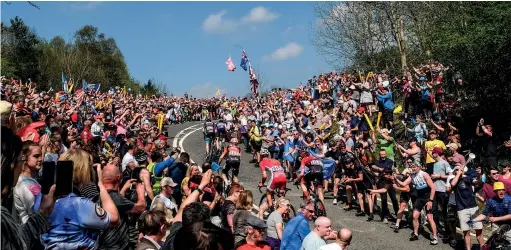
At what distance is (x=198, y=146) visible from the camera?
25672mm

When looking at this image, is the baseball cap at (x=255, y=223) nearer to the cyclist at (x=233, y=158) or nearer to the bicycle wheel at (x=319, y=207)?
the bicycle wheel at (x=319, y=207)

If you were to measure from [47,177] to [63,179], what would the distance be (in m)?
0.11

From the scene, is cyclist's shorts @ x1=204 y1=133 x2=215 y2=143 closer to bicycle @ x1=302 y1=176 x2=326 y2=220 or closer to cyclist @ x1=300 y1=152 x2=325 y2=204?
cyclist @ x1=300 y1=152 x2=325 y2=204

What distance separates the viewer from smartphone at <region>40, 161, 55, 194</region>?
3666 millimetres

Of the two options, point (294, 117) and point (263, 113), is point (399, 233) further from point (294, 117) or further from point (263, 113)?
point (263, 113)

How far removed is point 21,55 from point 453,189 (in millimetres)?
61847

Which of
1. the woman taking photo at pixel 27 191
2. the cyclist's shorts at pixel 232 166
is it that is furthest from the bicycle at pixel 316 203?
the woman taking photo at pixel 27 191

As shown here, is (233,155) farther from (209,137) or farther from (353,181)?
(209,137)

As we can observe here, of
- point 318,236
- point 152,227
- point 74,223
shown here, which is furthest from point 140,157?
point 74,223

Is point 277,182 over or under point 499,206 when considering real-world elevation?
over

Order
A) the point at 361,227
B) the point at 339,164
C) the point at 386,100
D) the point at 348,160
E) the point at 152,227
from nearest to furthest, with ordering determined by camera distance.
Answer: the point at 152,227 < the point at 361,227 < the point at 348,160 < the point at 339,164 < the point at 386,100

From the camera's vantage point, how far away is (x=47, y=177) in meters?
3.68

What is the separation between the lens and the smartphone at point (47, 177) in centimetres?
367

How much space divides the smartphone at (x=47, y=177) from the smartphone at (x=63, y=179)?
0.03 meters
